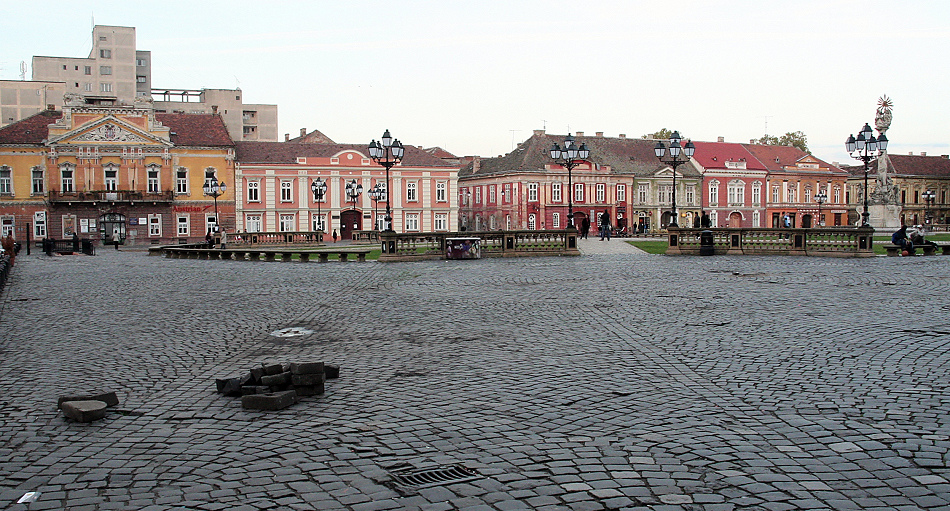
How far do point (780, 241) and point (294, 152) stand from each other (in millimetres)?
50742

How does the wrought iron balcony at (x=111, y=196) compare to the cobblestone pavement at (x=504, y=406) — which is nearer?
the cobblestone pavement at (x=504, y=406)

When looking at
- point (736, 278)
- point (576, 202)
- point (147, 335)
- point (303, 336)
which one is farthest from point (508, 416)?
point (576, 202)

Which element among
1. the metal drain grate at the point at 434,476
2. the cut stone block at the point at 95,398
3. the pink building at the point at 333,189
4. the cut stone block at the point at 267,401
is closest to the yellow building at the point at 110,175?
the pink building at the point at 333,189

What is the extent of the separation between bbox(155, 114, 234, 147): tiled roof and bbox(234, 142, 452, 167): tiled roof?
1931 millimetres

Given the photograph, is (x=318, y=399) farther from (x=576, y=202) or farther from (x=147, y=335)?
(x=576, y=202)

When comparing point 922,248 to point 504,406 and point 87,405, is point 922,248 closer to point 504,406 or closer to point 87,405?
point 504,406

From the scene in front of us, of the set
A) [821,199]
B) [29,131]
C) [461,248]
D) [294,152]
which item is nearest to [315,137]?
[294,152]

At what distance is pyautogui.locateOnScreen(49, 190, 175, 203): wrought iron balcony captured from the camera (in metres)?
63.1

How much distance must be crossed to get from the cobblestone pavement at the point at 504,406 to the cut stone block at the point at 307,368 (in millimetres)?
240

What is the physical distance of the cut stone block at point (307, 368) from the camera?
22.3 ft

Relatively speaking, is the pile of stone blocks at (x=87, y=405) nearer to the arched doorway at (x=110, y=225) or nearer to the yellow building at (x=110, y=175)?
the yellow building at (x=110, y=175)

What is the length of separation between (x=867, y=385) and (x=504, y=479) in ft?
13.3

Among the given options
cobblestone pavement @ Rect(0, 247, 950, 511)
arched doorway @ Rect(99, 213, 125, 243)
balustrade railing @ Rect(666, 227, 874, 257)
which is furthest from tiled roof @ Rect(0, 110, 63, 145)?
cobblestone pavement @ Rect(0, 247, 950, 511)

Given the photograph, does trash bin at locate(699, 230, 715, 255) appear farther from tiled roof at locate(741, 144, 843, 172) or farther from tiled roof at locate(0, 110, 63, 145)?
tiled roof at locate(741, 144, 843, 172)
